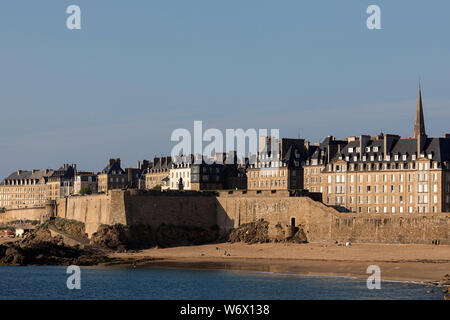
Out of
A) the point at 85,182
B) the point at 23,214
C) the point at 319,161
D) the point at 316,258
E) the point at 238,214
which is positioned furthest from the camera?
the point at 85,182

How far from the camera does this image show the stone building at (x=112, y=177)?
121750mm

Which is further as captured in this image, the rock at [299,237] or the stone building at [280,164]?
the stone building at [280,164]

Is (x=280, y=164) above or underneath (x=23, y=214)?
above

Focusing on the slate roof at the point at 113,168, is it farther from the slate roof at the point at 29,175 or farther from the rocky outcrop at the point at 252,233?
the rocky outcrop at the point at 252,233

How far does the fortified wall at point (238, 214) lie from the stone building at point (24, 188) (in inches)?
2061

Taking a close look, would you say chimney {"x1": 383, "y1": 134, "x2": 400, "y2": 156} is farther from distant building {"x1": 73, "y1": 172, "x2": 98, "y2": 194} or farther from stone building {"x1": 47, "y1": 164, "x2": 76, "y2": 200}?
stone building {"x1": 47, "y1": 164, "x2": 76, "y2": 200}

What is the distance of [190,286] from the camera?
5525cm

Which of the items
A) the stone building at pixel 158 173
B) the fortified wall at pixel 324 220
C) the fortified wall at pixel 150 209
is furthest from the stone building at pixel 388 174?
the stone building at pixel 158 173

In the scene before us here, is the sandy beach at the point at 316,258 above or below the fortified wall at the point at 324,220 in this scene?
below

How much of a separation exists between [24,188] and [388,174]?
3079 inches

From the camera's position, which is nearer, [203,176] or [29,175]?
[203,176]

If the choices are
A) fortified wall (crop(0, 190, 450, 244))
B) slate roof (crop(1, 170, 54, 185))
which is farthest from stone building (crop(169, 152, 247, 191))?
slate roof (crop(1, 170, 54, 185))

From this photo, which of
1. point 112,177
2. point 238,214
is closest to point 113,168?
point 112,177

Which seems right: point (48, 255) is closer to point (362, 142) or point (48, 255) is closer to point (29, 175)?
point (362, 142)
